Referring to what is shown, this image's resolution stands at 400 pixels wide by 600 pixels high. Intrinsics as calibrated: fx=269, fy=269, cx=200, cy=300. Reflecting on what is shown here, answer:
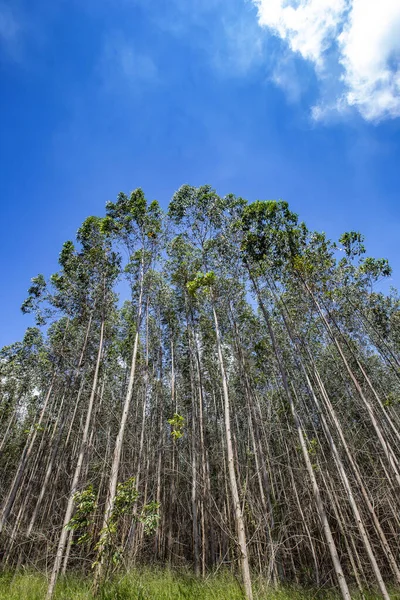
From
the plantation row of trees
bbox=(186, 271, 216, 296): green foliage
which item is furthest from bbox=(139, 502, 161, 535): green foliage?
bbox=(186, 271, 216, 296): green foliage

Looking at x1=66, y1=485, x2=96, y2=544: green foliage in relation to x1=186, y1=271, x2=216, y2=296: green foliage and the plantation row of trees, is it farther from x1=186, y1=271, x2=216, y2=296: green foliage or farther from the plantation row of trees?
x1=186, y1=271, x2=216, y2=296: green foliage

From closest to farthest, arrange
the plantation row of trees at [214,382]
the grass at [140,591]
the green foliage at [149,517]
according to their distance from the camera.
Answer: the grass at [140,591], the green foliage at [149,517], the plantation row of trees at [214,382]

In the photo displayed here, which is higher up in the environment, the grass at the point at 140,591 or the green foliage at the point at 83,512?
the green foliage at the point at 83,512

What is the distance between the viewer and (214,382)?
50.9 ft

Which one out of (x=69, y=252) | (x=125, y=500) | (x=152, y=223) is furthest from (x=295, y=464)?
(x=69, y=252)

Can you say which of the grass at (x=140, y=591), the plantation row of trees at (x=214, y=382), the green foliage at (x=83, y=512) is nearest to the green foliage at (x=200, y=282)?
the plantation row of trees at (x=214, y=382)

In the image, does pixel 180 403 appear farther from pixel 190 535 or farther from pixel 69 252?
pixel 69 252

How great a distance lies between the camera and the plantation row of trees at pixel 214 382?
7844 millimetres

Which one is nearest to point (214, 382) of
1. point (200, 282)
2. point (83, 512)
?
point (200, 282)

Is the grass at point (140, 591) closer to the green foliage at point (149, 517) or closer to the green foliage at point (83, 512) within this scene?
the green foliage at point (149, 517)

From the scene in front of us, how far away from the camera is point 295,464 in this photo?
46.4 ft

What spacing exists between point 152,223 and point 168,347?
24.9ft

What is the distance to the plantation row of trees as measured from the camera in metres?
7.84

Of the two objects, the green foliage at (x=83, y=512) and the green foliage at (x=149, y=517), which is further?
the green foliage at (x=149, y=517)
